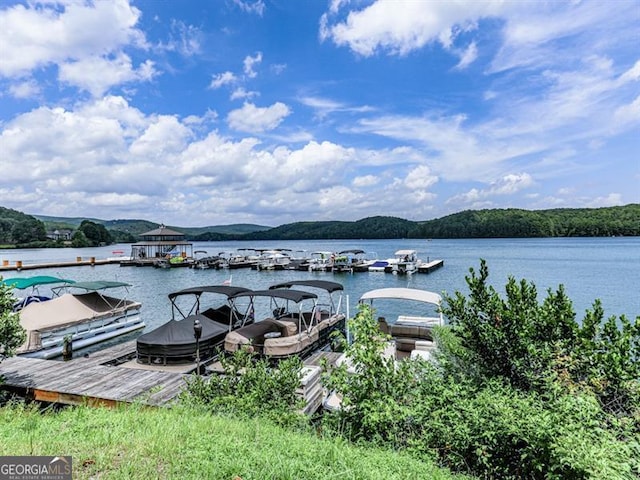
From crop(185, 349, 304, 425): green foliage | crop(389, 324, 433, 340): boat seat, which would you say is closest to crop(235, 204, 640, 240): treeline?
crop(389, 324, 433, 340): boat seat

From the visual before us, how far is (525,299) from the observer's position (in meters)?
6.03

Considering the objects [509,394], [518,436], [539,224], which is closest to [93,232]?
[509,394]

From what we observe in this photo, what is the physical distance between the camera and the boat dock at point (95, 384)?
26.3ft

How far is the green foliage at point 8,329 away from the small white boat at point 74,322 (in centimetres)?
763

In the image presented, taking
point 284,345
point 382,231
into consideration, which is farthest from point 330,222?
point 284,345

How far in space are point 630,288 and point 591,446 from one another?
36.6m

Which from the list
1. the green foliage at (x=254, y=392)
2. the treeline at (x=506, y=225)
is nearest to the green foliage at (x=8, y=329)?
the green foliage at (x=254, y=392)

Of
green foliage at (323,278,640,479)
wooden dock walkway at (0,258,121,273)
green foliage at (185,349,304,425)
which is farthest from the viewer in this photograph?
wooden dock walkway at (0,258,121,273)

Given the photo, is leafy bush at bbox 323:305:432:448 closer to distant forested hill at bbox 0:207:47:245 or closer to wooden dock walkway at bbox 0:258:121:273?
wooden dock walkway at bbox 0:258:121:273

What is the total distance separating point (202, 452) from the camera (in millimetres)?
4012

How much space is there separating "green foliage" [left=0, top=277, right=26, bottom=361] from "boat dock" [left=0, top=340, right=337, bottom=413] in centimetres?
105

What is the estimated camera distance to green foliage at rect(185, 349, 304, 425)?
5.77m

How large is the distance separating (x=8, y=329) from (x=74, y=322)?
9817mm

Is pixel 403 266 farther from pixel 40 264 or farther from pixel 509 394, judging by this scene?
pixel 40 264
